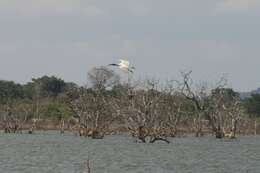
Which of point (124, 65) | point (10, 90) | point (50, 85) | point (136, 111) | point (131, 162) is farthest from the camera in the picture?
point (50, 85)

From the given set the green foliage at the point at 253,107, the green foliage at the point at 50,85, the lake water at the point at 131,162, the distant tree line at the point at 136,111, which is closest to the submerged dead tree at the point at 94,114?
the distant tree line at the point at 136,111

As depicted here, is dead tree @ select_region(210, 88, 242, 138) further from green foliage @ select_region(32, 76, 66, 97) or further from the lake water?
green foliage @ select_region(32, 76, 66, 97)

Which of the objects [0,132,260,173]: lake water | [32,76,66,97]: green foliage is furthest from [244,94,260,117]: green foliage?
[0,132,260,173]: lake water

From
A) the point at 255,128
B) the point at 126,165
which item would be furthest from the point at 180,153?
the point at 255,128

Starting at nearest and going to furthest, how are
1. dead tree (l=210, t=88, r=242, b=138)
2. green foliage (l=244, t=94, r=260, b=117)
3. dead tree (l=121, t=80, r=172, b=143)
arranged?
1. dead tree (l=121, t=80, r=172, b=143)
2. dead tree (l=210, t=88, r=242, b=138)
3. green foliage (l=244, t=94, r=260, b=117)

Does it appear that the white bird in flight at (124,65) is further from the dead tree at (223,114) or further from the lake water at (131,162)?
the dead tree at (223,114)

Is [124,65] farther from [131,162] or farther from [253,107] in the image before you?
[253,107]

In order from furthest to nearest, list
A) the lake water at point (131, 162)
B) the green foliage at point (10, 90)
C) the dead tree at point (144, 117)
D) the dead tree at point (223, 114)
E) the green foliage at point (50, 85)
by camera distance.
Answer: the green foliage at point (50, 85), the green foliage at point (10, 90), the dead tree at point (223, 114), the dead tree at point (144, 117), the lake water at point (131, 162)

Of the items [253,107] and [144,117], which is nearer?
[144,117]

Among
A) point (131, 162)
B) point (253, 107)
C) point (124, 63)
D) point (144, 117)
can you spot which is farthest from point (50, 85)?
point (124, 63)

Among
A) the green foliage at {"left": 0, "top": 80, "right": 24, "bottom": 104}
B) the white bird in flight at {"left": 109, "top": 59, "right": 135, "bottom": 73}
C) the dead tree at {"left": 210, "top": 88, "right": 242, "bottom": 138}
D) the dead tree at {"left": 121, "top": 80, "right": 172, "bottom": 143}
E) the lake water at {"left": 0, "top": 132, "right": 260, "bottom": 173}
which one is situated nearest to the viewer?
the white bird in flight at {"left": 109, "top": 59, "right": 135, "bottom": 73}

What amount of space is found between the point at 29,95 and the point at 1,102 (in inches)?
646

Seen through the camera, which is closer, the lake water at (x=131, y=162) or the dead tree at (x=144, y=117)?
the lake water at (x=131, y=162)

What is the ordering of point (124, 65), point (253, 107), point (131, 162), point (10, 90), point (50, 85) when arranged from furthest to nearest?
point (50, 85) → point (10, 90) → point (253, 107) → point (131, 162) → point (124, 65)
